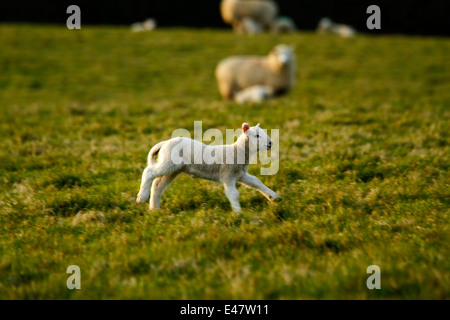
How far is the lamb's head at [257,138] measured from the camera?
481 centimetres

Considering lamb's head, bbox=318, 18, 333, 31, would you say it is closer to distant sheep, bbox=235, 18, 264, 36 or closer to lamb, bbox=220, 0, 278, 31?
lamb, bbox=220, 0, 278, 31

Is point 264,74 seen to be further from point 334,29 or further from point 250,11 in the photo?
point 334,29

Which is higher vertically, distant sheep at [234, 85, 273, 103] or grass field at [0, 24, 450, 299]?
distant sheep at [234, 85, 273, 103]

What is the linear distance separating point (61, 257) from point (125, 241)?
55cm

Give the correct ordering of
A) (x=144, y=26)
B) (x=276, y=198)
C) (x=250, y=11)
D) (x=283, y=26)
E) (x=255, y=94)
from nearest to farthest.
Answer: (x=276, y=198)
(x=255, y=94)
(x=250, y=11)
(x=283, y=26)
(x=144, y=26)

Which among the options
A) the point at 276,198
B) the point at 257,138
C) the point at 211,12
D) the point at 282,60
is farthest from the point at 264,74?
the point at 211,12

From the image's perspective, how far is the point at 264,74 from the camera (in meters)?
14.8

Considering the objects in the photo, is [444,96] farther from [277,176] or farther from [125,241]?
[125,241]

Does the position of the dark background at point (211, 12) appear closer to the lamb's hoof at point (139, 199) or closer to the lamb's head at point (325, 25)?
the lamb's head at point (325, 25)

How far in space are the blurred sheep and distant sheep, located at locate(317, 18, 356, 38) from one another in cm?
983

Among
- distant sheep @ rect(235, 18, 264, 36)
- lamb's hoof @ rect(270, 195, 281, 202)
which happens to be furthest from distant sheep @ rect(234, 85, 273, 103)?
distant sheep @ rect(235, 18, 264, 36)

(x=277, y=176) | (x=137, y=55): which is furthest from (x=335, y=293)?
(x=137, y=55)

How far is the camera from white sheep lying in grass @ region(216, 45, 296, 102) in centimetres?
1470

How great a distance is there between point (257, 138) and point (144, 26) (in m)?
25.6
